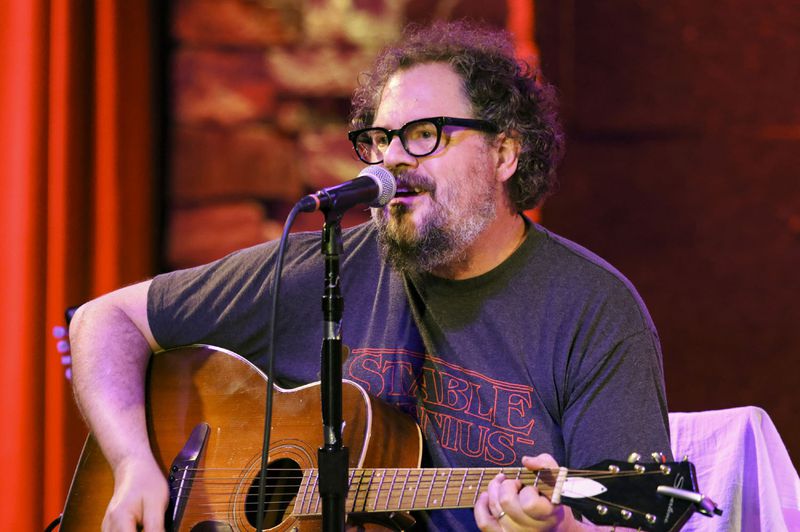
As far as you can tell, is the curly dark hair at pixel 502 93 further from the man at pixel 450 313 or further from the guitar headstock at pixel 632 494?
the guitar headstock at pixel 632 494

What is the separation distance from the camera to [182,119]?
3562 mm

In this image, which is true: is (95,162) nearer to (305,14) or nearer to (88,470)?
(305,14)

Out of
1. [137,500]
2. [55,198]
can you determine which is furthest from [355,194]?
[55,198]

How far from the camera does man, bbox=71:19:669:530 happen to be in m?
2.00

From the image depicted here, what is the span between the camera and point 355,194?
1679mm

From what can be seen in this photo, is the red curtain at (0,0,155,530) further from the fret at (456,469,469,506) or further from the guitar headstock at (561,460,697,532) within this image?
the guitar headstock at (561,460,697,532)

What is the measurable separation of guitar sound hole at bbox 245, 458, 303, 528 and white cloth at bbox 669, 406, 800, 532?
102 cm

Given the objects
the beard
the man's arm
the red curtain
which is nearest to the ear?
the beard

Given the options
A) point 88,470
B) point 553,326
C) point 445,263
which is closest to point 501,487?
point 553,326

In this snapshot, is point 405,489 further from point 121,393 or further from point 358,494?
point 121,393

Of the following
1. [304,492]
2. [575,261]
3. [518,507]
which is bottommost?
[304,492]

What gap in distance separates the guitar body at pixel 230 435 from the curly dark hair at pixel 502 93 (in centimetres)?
78

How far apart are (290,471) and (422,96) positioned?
1.01m

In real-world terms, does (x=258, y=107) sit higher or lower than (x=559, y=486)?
higher
